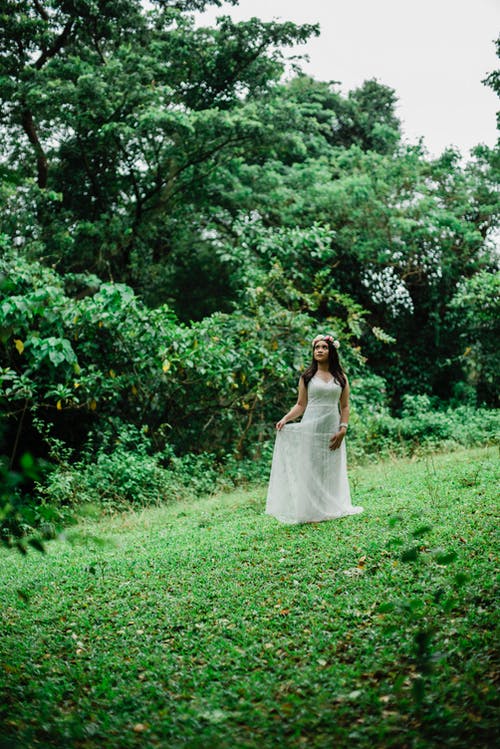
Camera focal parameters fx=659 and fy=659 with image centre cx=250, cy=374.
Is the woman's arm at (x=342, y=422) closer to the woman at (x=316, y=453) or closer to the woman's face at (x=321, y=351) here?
the woman at (x=316, y=453)

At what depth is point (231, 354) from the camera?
11.8 metres

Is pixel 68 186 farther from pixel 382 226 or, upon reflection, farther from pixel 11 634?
pixel 11 634

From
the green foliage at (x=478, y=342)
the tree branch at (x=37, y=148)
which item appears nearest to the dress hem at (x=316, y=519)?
the green foliage at (x=478, y=342)

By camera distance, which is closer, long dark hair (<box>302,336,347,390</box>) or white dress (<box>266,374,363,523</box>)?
white dress (<box>266,374,363,523</box>)

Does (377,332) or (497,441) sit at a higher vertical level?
(377,332)

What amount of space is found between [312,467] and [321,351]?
4.28 feet

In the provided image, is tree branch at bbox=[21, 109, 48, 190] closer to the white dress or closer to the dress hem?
the white dress

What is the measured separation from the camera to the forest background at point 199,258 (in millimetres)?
11086

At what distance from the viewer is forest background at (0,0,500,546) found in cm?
1109

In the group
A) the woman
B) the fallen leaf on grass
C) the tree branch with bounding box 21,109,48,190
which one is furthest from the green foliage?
the fallen leaf on grass

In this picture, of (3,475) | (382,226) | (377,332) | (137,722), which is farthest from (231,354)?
(3,475)

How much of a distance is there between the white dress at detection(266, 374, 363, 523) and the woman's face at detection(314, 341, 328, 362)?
0.76ft

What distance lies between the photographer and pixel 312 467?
7.27m

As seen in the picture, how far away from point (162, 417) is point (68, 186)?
740cm
